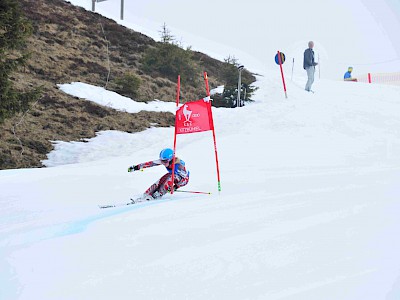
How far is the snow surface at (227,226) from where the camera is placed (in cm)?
385

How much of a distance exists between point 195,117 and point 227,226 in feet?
10.6

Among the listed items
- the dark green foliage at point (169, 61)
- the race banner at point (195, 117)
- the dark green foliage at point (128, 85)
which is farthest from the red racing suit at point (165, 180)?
the dark green foliage at point (169, 61)

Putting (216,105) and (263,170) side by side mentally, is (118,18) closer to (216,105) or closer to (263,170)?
(216,105)

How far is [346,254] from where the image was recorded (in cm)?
429

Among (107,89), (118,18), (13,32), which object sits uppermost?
(118,18)

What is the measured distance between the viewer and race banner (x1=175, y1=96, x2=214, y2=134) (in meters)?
8.42

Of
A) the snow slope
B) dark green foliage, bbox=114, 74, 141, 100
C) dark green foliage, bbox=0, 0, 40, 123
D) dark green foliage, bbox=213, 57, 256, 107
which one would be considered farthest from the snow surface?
dark green foliage, bbox=213, 57, 256, 107

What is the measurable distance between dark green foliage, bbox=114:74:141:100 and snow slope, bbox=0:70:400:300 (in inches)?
413

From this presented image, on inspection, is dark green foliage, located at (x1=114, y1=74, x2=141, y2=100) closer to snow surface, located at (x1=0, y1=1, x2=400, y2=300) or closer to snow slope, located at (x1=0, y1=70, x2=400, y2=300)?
snow surface, located at (x1=0, y1=1, x2=400, y2=300)

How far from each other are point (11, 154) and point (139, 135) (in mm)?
4887

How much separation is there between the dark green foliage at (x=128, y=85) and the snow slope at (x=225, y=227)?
1048 cm

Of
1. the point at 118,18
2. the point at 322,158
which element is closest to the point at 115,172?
the point at 322,158

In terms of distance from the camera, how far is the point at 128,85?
23.5m

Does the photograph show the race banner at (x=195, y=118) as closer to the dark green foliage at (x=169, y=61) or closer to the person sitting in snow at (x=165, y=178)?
the person sitting in snow at (x=165, y=178)
